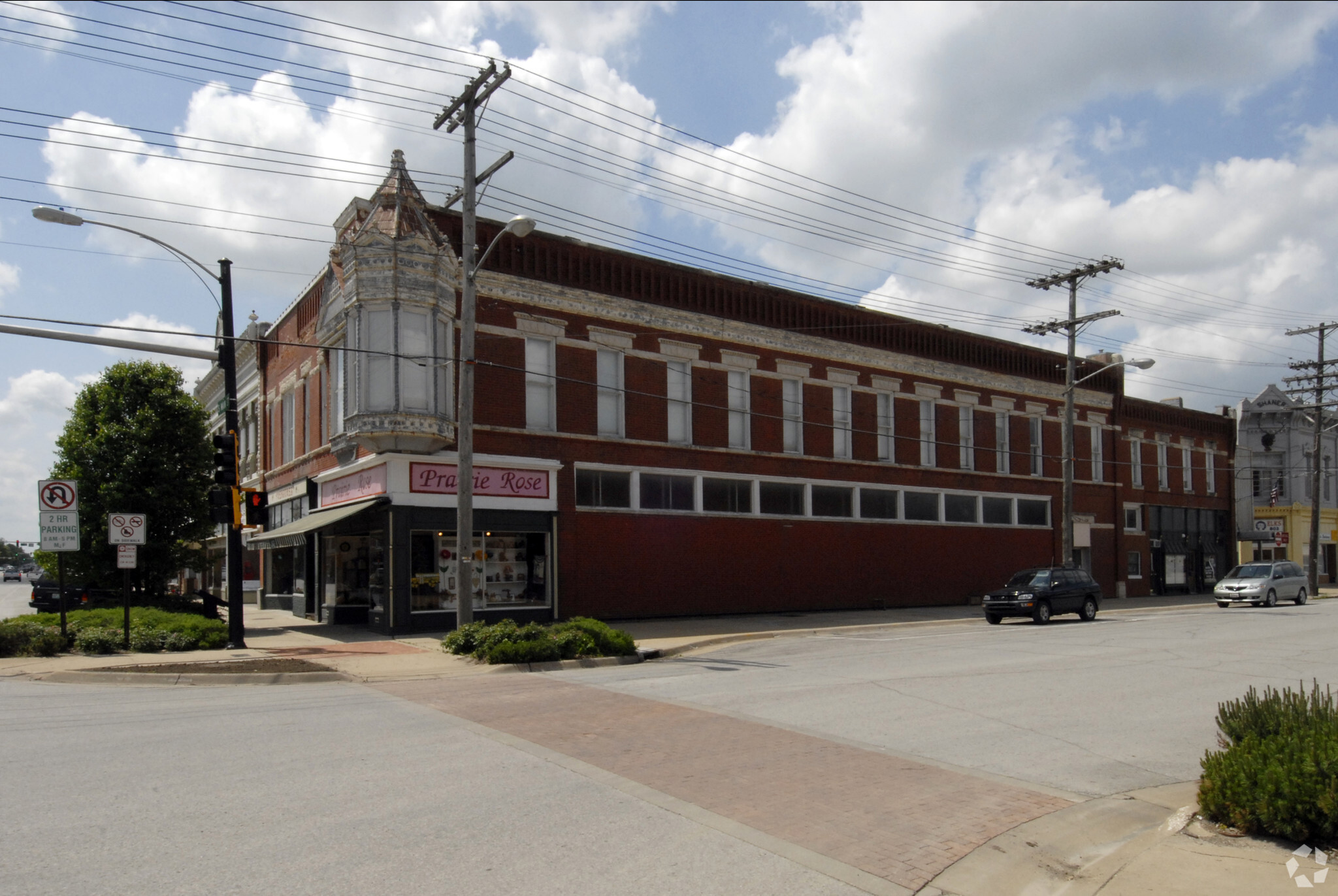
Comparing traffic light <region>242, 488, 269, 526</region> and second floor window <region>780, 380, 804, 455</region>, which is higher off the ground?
second floor window <region>780, 380, 804, 455</region>

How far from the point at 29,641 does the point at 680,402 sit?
1646cm

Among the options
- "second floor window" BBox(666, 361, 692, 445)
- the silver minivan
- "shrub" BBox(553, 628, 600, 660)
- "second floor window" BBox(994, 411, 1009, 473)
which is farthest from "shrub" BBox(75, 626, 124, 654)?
the silver minivan

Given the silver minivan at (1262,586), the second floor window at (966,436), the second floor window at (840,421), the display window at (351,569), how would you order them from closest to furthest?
the display window at (351,569), the second floor window at (840,421), the silver minivan at (1262,586), the second floor window at (966,436)

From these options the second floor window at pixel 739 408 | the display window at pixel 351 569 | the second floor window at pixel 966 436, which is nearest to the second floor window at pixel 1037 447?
the second floor window at pixel 966 436

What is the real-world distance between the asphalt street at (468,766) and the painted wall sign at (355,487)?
27.9ft

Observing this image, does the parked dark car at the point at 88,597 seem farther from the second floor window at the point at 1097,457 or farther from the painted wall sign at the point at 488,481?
the second floor window at the point at 1097,457

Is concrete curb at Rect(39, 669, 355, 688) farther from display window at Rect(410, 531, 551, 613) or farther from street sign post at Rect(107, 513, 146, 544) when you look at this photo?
display window at Rect(410, 531, 551, 613)

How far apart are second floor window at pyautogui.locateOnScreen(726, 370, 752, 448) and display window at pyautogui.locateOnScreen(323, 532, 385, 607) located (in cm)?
1070

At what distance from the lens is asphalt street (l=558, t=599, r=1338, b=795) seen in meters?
9.41

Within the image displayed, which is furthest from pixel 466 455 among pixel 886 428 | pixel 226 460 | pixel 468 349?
pixel 886 428

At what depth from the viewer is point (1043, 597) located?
2727cm

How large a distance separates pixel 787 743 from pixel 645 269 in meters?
19.4

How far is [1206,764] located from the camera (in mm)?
6887

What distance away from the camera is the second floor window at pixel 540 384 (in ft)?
82.4
